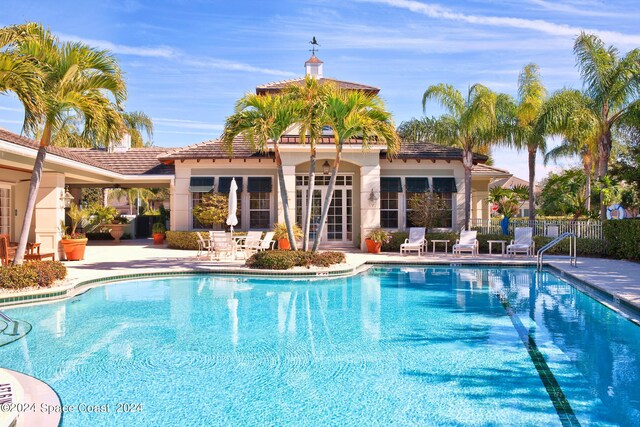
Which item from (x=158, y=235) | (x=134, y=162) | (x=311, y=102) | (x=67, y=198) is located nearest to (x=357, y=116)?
(x=311, y=102)

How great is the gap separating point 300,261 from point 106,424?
10.3 m

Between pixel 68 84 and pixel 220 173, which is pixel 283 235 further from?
pixel 68 84

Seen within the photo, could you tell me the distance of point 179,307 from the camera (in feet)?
33.9

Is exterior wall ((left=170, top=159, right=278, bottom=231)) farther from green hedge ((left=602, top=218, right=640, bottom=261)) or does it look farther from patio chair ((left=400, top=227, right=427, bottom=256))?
green hedge ((left=602, top=218, right=640, bottom=261))

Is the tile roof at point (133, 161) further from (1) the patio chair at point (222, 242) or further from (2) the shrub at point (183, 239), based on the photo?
(1) the patio chair at point (222, 242)

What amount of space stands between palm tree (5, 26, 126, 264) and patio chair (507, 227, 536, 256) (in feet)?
49.0

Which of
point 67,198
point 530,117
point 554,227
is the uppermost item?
point 530,117

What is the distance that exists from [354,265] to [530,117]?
11.2 meters

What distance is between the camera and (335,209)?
2219 cm

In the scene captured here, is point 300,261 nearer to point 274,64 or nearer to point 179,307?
point 179,307

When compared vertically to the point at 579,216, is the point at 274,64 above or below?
above

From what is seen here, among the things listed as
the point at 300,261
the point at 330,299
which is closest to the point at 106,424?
the point at 330,299

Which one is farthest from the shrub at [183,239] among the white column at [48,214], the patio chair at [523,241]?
the patio chair at [523,241]

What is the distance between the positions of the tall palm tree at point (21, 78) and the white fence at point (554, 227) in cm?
1757
